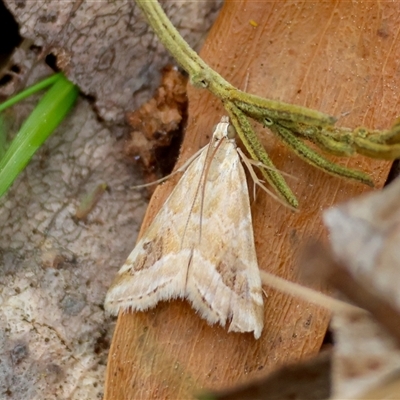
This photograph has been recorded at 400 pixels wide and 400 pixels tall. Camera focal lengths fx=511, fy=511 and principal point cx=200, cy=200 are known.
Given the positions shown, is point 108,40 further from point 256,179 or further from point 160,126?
point 256,179

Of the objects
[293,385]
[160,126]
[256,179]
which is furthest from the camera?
[160,126]

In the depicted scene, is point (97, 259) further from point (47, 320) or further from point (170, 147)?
point (170, 147)

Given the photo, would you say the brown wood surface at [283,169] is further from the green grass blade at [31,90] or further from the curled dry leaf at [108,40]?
the green grass blade at [31,90]

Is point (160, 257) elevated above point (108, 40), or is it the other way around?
point (108, 40)

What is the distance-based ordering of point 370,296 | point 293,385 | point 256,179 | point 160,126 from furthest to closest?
point 160,126 → point 256,179 → point 293,385 → point 370,296

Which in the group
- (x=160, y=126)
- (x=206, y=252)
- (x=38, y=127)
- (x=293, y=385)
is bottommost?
(x=293, y=385)

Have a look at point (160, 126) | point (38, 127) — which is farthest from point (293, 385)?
point (38, 127)

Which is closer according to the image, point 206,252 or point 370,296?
point 370,296

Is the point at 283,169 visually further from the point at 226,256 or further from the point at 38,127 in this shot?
the point at 38,127

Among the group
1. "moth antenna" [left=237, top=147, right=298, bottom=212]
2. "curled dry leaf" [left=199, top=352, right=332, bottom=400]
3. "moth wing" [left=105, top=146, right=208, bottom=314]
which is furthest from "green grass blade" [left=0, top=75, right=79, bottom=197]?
"curled dry leaf" [left=199, top=352, right=332, bottom=400]

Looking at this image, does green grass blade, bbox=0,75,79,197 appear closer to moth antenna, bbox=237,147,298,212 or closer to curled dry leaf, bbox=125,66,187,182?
curled dry leaf, bbox=125,66,187,182
